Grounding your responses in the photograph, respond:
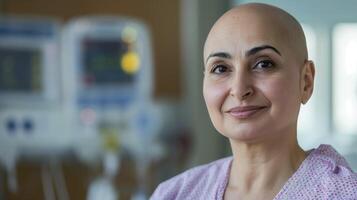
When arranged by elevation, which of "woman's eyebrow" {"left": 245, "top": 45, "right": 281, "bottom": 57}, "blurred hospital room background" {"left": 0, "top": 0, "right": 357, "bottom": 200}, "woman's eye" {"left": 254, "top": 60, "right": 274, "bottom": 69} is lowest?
"blurred hospital room background" {"left": 0, "top": 0, "right": 357, "bottom": 200}

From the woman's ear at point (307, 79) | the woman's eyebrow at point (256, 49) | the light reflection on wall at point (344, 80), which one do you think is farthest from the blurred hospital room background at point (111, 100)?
the woman's eyebrow at point (256, 49)

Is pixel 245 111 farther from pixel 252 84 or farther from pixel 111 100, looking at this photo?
pixel 111 100

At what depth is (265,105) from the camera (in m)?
1.21

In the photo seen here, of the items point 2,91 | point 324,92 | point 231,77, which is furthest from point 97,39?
point 231,77

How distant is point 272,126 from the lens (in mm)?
1222

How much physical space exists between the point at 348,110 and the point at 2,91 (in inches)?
64.4

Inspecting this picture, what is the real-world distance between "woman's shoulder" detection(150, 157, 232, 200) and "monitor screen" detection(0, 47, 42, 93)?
79.8 inches

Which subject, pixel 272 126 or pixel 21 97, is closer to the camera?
pixel 272 126

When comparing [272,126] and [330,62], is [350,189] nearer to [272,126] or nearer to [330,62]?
[272,126]

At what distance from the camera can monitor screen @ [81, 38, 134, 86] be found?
11.0 feet

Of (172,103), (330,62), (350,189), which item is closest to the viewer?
(350,189)

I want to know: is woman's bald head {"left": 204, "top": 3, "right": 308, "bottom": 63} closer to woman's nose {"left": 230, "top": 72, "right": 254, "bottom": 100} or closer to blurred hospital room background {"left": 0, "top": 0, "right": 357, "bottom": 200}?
woman's nose {"left": 230, "top": 72, "right": 254, "bottom": 100}

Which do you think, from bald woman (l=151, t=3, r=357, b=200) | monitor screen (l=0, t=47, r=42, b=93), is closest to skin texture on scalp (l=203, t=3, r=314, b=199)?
bald woman (l=151, t=3, r=357, b=200)

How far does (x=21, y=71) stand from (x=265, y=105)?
235cm
